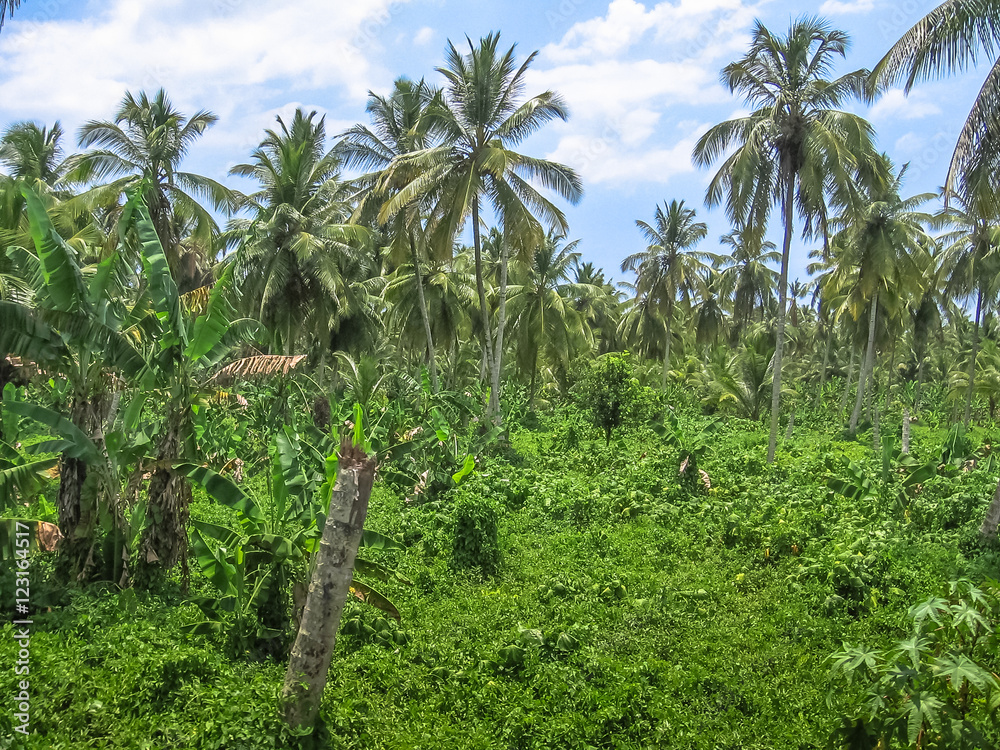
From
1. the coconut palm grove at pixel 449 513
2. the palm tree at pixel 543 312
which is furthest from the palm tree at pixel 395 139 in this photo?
the palm tree at pixel 543 312

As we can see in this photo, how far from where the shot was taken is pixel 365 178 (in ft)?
61.4

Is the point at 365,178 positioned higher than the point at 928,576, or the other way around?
the point at 365,178

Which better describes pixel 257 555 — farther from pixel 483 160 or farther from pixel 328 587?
pixel 483 160

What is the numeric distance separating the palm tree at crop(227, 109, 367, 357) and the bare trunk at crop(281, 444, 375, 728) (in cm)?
1414

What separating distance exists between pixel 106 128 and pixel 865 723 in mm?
18784

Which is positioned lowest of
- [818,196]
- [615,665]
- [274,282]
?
[615,665]

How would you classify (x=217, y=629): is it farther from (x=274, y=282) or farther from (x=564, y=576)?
(x=274, y=282)

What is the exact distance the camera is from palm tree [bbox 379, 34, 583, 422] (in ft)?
52.0

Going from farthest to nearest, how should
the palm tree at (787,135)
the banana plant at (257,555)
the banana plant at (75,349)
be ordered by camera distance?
the palm tree at (787,135) < the banana plant at (75,349) < the banana plant at (257,555)

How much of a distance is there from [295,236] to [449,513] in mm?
11106

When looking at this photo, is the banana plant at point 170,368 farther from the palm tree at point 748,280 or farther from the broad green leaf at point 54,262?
the palm tree at point 748,280

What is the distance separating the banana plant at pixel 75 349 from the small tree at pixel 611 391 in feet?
42.2

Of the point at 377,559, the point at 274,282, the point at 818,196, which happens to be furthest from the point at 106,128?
the point at 818,196

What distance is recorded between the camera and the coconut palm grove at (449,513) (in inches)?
201
